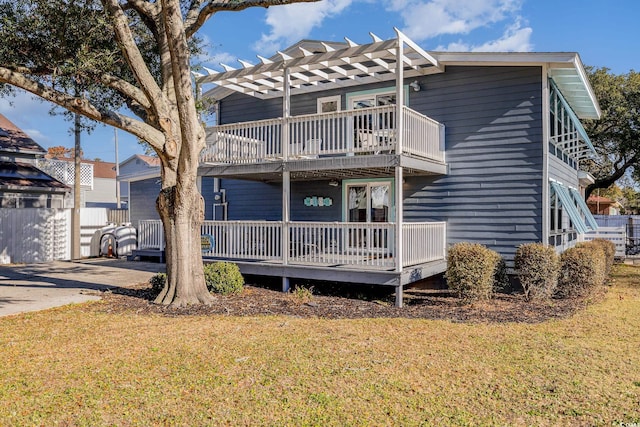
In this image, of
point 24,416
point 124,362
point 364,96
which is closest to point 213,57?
point 364,96

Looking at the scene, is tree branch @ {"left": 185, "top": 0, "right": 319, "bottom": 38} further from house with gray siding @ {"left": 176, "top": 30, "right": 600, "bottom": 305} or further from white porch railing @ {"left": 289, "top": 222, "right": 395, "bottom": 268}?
white porch railing @ {"left": 289, "top": 222, "right": 395, "bottom": 268}

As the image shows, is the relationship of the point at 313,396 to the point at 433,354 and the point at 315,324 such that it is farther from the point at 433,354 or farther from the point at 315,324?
the point at 315,324

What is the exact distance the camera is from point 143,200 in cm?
2202

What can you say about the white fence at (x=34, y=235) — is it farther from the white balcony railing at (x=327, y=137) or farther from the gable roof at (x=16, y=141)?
the white balcony railing at (x=327, y=137)

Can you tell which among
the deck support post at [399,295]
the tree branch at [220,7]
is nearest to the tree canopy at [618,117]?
the deck support post at [399,295]

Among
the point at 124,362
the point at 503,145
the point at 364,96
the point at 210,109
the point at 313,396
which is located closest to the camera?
the point at 313,396

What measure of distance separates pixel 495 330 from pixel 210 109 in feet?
41.1

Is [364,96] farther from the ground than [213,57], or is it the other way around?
[213,57]

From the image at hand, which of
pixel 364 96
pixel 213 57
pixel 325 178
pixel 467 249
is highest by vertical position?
pixel 213 57

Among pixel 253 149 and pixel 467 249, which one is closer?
pixel 467 249

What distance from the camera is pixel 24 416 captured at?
4371 mm

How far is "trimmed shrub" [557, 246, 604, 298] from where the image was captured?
1055 cm

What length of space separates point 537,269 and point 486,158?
337 centimetres

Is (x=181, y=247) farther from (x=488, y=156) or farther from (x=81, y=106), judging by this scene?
(x=488, y=156)
